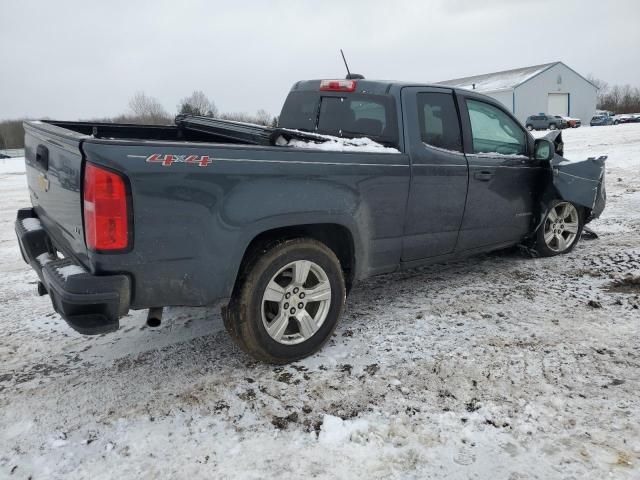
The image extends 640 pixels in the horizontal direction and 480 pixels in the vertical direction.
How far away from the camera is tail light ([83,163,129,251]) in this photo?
2.44 meters

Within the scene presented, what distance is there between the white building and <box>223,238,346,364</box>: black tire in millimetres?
51870

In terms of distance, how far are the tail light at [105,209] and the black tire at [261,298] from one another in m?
0.76

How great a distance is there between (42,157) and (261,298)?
1695 millimetres

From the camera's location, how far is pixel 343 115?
163 inches

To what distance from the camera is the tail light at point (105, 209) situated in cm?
244

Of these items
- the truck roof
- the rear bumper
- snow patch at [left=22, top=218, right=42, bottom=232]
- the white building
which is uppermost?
the white building

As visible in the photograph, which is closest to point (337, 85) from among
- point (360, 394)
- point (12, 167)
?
point (360, 394)

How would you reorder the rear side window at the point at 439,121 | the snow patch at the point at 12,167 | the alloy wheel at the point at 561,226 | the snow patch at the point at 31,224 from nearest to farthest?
the snow patch at the point at 31,224 → the rear side window at the point at 439,121 → the alloy wheel at the point at 561,226 → the snow patch at the point at 12,167

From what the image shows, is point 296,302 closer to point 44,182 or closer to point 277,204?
point 277,204

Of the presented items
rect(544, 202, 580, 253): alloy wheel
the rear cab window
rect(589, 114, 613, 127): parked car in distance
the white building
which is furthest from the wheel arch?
the white building

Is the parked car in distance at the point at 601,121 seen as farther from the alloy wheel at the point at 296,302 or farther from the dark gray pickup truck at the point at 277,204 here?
the alloy wheel at the point at 296,302

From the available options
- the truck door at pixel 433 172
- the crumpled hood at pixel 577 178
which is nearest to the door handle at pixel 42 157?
the truck door at pixel 433 172

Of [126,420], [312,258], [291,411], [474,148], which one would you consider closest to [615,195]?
[474,148]

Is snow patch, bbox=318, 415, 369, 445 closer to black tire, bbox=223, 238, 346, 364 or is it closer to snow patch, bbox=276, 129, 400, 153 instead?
black tire, bbox=223, 238, 346, 364
